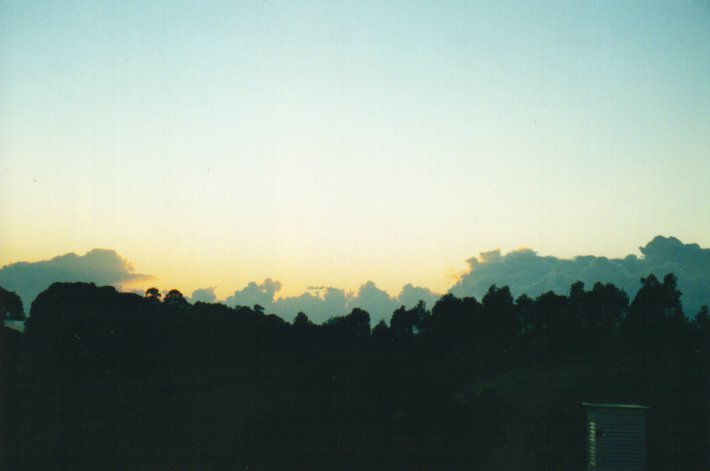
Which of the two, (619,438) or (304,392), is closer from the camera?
(619,438)

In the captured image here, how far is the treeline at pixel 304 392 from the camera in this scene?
21.8 m

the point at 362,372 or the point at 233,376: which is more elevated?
the point at 362,372

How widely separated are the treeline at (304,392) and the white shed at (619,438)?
222 cm

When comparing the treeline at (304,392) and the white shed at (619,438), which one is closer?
the white shed at (619,438)

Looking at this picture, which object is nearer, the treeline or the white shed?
the white shed

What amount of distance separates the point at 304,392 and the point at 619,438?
12.3 meters

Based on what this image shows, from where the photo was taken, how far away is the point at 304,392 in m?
24.5

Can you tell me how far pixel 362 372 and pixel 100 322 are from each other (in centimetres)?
3720

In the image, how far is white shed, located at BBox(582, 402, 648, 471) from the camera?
18344 mm

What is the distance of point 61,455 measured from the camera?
22094 mm

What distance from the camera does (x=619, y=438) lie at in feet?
60.9

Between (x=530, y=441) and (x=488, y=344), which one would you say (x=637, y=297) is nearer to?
(x=488, y=344)

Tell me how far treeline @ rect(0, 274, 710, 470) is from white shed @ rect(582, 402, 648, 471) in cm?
222

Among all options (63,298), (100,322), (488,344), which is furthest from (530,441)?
(488,344)
